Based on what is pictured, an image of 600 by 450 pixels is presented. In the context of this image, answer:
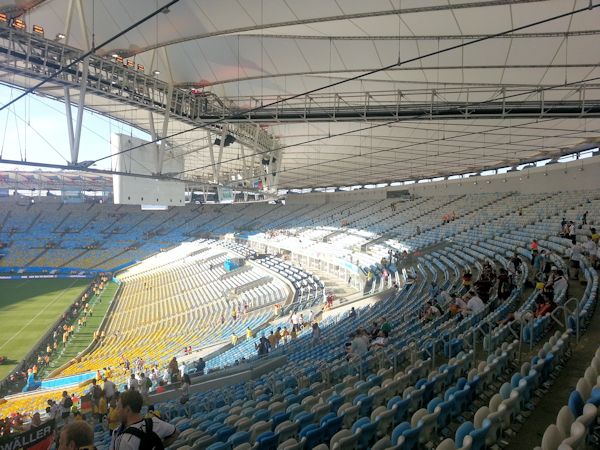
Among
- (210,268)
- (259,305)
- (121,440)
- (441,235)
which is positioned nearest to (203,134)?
(259,305)

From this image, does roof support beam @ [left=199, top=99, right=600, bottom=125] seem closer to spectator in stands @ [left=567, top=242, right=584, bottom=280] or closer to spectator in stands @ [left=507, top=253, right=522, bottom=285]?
spectator in stands @ [left=507, top=253, right=522, bottom=285]

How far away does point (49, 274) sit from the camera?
47.8 metres

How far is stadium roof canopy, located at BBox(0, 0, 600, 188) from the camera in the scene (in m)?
10.8

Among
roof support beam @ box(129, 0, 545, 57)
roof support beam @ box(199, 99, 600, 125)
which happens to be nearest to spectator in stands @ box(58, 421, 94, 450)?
roof support beam @ box(129, 0, 545, 57)

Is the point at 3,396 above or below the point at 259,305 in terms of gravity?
below

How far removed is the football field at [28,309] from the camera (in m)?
26.0

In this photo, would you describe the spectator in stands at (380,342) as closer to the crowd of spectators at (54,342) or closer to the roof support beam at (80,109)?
the roof support beam at (80,109)

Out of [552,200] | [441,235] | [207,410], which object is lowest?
[207,410]

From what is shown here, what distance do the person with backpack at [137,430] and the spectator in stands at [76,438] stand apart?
0.63 feet

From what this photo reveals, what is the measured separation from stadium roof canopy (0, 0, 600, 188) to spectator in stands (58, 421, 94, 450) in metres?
6.11

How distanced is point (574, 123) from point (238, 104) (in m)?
14.6

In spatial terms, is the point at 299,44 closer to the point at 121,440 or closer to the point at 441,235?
the point at 121,440

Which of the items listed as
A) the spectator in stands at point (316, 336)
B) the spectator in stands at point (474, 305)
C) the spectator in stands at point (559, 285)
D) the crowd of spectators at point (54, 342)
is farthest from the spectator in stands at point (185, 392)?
the crowd of spectators at point (54, 342)

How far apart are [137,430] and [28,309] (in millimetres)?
36536
